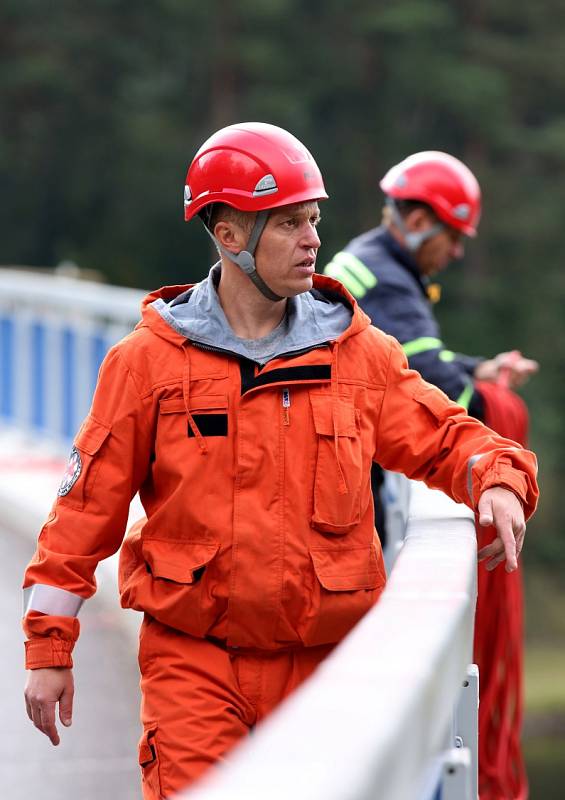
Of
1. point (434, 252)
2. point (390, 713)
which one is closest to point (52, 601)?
point (390, 713)

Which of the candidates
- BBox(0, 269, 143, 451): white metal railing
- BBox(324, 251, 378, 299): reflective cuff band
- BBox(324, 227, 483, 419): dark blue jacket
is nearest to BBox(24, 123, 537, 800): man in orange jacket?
BBox(324, 227, 483, 419): dark blue jacket

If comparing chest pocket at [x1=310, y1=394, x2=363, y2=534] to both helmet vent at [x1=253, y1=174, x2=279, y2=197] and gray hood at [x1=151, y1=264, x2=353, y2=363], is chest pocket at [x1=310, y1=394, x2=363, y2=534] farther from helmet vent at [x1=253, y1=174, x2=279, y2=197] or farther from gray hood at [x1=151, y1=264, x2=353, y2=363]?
helmet vent at [x1=253, y1=174, x2=279, y2=197]

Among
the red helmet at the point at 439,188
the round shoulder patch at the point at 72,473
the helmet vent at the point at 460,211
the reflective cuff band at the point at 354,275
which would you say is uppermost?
the red helmet at the point at 439,188

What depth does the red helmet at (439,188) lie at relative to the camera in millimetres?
6184

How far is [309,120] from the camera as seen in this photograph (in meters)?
36.6

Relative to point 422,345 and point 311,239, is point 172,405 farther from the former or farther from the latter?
point 422,345

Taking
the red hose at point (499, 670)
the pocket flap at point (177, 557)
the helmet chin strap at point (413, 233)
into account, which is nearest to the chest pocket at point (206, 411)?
the pocket flap at point (177, 557)

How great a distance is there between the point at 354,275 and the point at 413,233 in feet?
1.35

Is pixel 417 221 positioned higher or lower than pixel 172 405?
higher

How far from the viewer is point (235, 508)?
11.1ft

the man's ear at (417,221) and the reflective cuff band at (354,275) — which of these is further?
the man's ear at (417,221)

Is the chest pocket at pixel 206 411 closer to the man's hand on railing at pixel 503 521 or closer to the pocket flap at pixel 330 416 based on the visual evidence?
the pocket flap at pixel 330 416

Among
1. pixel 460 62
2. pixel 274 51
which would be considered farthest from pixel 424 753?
pixel 460 62

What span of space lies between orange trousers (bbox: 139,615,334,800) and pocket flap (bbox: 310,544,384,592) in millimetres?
173
